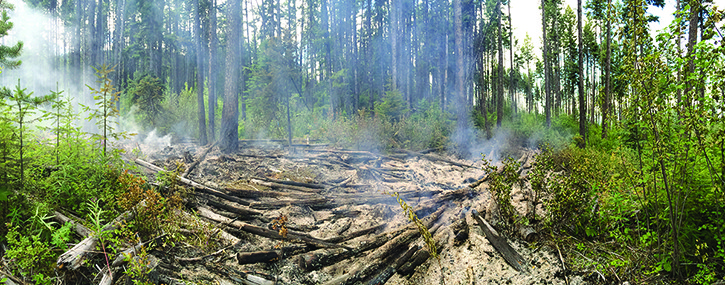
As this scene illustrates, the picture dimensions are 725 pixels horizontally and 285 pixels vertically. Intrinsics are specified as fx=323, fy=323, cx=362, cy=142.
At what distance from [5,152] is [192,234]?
74.3 inches

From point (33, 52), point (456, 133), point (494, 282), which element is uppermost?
point (33, 52)

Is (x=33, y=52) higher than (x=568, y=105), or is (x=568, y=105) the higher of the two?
(x=33, y=52)

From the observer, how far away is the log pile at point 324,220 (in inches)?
136

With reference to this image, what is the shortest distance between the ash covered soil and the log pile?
0.05 feet

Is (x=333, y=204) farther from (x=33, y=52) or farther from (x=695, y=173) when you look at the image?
(x=33, y=52)

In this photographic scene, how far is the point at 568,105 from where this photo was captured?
117ft

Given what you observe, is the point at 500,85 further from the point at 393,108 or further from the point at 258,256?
the point at 258,256

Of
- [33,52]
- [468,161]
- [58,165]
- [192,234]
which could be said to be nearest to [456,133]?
[468,161]

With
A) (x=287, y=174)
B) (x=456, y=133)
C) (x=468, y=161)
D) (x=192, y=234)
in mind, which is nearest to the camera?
(x=192, y=234)

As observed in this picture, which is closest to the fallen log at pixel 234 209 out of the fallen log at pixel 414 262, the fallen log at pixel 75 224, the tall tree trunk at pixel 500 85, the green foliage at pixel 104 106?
the green foliage at pixel 104 106

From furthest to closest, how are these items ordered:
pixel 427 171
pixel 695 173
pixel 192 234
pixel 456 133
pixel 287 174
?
pixel 456 133 < pixel 427 171 < pixel 287 174 < pixel 192 234 < pixel 695 173

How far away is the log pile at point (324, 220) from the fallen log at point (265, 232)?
1 cm

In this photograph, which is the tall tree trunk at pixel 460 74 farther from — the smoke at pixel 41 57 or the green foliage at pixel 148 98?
the smoke at pixel 41 57

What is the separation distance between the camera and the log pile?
3.45 metres
